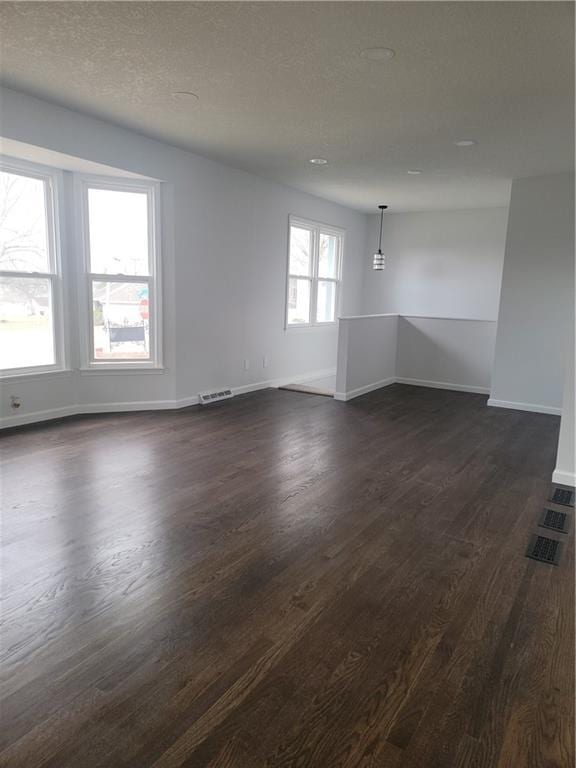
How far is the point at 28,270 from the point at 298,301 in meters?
3.91

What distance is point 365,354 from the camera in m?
6.58

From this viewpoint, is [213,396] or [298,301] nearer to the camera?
[213,396]

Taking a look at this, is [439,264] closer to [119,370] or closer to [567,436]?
[567,436]

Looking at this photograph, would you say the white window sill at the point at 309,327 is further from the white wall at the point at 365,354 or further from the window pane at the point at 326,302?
the white wall at the point at 365,354

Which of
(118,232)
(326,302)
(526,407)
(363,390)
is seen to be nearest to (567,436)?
(526,407)

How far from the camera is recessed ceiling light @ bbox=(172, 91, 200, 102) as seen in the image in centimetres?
355

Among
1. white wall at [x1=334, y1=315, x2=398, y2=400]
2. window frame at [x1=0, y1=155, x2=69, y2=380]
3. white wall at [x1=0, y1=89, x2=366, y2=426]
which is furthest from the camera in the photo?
white wall at [x1=334, y1=315, x2=398, y2=400]

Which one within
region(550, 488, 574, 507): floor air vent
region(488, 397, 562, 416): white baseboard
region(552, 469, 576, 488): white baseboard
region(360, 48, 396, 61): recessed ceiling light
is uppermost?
region(360, 48, 396, 61): recessed ceiling light

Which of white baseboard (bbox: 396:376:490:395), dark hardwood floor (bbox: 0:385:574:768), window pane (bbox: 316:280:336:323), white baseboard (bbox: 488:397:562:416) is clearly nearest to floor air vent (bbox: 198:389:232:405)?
dark hardwood floor (bbox: 0:385:574:768)

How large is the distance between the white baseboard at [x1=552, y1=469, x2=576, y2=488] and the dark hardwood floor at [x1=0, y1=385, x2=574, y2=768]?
10 centimetres

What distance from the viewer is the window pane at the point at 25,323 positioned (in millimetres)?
4496

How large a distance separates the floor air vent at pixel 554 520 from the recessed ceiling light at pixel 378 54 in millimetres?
2841

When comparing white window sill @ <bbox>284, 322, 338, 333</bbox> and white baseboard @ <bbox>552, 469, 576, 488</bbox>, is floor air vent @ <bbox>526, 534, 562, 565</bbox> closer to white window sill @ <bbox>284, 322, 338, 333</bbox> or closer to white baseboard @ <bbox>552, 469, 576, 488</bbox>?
white baseboard @ <bbox>552, 469, 576, 488</bbox>

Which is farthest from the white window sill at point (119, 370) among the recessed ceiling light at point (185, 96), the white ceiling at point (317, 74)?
the recessed ceiling light at point (185, 96)
